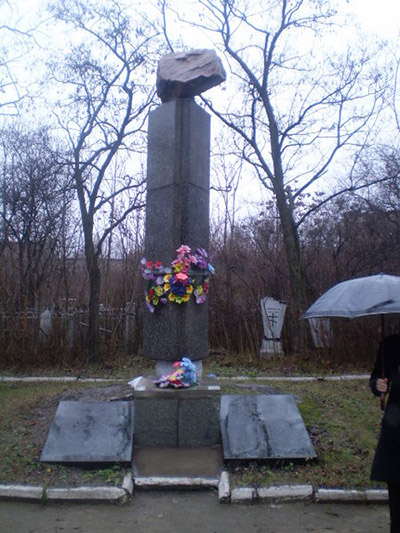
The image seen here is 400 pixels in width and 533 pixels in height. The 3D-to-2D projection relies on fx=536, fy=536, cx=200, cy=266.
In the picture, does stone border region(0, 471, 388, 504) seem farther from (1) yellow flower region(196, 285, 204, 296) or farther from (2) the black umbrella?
(1) yellow flower region(196, 285, 204, 296)

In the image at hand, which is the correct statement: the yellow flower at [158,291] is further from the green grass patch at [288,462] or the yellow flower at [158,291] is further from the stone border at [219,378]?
the stone border at [219,378]

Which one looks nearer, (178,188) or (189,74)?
(178,188)

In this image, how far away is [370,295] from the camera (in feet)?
12.3

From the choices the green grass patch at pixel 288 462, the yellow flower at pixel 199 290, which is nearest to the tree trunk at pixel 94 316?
the green grass patch at pixel 288 462

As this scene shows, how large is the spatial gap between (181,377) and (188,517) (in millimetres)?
1572

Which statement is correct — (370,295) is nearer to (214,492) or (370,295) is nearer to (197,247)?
(214,492)

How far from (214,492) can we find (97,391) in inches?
120

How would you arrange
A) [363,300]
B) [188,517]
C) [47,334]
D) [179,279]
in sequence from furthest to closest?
[47,334]
[179,279]
[188,517]
[363,300]

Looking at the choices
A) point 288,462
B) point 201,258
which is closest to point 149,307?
point 201,258

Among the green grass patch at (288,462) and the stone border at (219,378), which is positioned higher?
the stone border at (219,378)

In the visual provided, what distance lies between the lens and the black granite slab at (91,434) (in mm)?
5188

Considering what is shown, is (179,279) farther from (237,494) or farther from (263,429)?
(237,494)

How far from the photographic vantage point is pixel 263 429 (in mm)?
5586

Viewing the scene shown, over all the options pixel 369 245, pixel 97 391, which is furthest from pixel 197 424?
pixel 369 245
